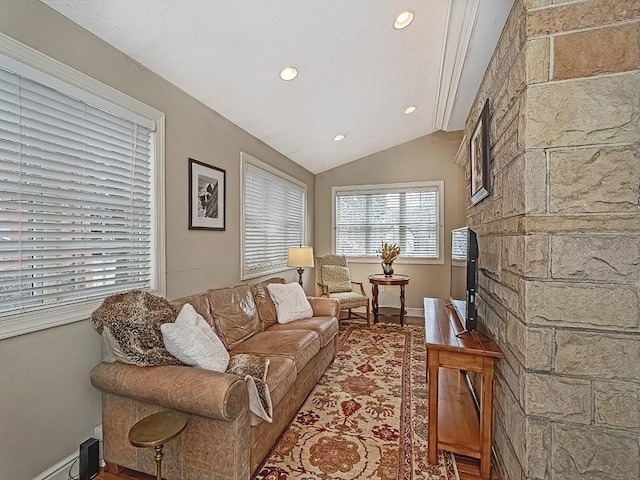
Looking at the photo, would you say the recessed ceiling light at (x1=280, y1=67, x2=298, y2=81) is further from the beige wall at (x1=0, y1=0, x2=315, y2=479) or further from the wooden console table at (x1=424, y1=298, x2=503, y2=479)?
the wooden console table at (x1=424, y1=298, x2=503, y2=479)

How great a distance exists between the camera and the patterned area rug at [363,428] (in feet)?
6.49

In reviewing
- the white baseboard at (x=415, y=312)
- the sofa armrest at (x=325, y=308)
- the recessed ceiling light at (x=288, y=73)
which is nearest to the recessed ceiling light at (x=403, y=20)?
the recessed ceiling light at (x=288, y=73)

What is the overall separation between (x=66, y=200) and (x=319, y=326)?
88.3 inches

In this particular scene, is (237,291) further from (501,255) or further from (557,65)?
(557,65)

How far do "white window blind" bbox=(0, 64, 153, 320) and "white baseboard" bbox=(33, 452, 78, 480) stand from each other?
0.89 m

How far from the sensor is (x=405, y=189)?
5.79 m

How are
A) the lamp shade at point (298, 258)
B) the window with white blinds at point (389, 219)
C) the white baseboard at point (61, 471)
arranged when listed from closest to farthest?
1. the white baseboard at point (61, 471)
2. the lamp shade at point (298, 258)
3. the window with white blinds at point (389, 219)

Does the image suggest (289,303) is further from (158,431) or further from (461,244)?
(158,431)

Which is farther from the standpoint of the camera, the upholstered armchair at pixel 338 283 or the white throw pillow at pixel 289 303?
the upholstered armchair at pixel 338 283

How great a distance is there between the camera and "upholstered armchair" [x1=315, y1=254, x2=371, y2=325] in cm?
497

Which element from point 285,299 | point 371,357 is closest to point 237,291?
point 285,299

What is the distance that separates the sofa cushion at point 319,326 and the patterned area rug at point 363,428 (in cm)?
40

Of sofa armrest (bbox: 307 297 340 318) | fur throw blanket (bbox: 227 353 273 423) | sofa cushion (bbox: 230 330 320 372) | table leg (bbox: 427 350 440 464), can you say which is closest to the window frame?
sofa armrest (bbox: 307 297 340 318)

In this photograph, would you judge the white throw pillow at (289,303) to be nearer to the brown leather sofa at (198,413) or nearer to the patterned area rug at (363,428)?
the patterned area rug at (363,428)
